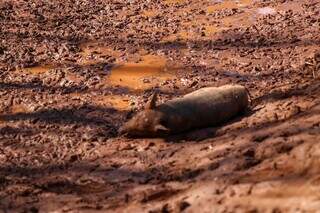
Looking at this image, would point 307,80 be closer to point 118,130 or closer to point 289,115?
point 289,115

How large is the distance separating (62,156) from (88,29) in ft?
11.1

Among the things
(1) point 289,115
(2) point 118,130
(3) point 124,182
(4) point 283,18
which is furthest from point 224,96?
(4) point 283,18

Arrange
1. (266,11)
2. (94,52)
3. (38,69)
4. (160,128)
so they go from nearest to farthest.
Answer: (160,128)
(38,69)
(94,52)
(266,11)

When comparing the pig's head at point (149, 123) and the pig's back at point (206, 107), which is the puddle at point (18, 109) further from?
the pig's back at point (206, 107)

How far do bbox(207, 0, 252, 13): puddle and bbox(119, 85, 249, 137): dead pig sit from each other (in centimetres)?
320

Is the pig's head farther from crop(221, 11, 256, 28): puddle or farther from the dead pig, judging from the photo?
crop(221, 11, 256, 28): puddle

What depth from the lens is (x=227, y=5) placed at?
9.02 m

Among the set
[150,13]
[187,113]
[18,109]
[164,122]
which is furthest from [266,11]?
[18,109]

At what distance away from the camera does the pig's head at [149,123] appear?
5.55m

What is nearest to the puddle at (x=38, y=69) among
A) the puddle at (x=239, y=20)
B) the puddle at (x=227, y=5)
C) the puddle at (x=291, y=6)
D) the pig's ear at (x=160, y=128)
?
the pig's ear at (x=160, y=128)

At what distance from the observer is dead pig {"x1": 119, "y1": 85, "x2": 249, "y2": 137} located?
18.3 ft

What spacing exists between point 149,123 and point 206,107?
2.01 feet

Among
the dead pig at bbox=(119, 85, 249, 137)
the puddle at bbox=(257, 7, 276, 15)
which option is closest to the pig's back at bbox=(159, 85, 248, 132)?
the dead pig at bbox=(119, 85, 249, 137)

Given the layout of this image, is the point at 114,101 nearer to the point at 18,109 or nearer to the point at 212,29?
the point at 18,109
